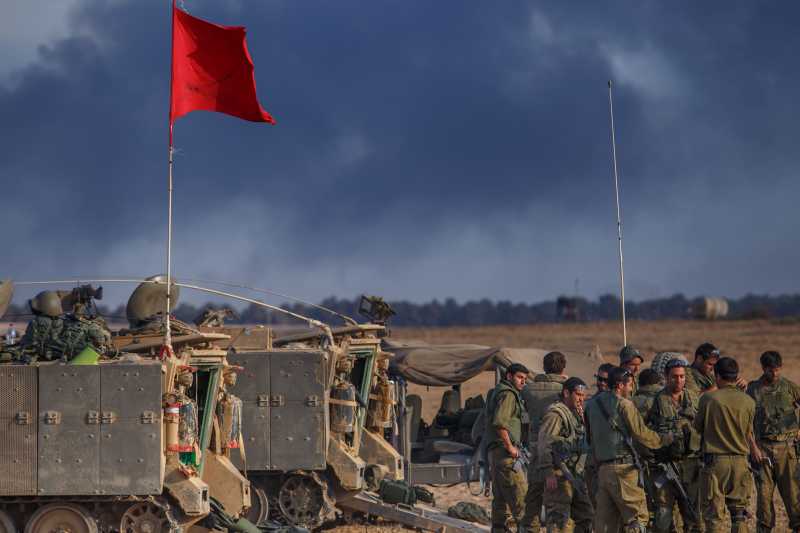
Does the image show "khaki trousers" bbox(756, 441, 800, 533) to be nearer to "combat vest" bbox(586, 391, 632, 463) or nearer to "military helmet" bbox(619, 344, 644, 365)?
"military helmet" bbox(619, 344, 644, 365)

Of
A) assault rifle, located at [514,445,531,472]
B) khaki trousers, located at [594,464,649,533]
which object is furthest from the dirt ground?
khaki trousers, located at [594,464,649,533]

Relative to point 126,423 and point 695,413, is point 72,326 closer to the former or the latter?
point 126,423

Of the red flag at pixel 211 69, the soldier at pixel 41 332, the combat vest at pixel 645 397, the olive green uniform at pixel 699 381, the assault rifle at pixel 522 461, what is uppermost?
the red flag at pixel 211 69

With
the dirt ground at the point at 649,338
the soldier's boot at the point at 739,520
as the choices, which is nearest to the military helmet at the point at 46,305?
the soldier's boot at the point at 739,520

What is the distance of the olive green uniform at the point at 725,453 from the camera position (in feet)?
41.7

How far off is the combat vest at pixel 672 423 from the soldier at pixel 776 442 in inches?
43.5

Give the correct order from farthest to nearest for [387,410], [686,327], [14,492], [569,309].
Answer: [569,309], [686,327], [387,410], [14,492]

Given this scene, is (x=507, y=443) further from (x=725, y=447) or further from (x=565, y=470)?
(x=725, y=447)

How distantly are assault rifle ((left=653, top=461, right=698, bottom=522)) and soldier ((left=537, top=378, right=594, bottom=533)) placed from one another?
75 cm

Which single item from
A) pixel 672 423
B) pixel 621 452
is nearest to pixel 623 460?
pixel 621 452

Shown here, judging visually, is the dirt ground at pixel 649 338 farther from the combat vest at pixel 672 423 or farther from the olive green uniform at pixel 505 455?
the combat vest at pixel 672 423

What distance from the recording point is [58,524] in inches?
519

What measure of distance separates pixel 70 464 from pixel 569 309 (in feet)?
234

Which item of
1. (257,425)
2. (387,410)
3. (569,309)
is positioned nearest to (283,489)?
(257,425)
